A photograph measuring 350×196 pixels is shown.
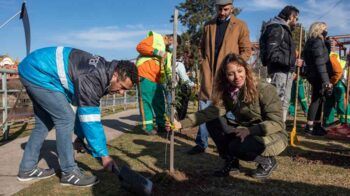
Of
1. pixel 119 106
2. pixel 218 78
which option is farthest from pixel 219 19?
pixel 119 106

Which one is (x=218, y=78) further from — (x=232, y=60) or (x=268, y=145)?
(x=268, y=145)

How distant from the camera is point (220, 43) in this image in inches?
190

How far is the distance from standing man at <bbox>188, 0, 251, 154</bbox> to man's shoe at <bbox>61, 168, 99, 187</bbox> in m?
1.76

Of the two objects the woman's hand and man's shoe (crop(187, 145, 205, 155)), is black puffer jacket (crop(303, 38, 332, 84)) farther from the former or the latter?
the woman's hand

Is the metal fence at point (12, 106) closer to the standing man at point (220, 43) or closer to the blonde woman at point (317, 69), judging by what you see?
the standing man at point (220, 43)

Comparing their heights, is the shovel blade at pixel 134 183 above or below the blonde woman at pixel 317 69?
below

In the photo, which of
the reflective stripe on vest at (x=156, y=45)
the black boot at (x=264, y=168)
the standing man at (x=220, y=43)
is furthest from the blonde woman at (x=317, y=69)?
the black boot at (x=264, y=168)

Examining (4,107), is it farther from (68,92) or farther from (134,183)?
(134,183)

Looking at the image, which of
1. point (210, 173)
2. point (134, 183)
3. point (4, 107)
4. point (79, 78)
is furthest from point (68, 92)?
point (4, 107)

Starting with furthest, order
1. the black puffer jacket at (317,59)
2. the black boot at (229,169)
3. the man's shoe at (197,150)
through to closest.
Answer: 1. the black puffer jacket at (317,59)
2. the man's shoe at (197,150)
3. the black boot at (229,169)

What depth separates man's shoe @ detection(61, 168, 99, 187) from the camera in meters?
3.66

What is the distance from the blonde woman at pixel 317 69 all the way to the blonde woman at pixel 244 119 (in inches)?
123

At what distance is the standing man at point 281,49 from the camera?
209 inches

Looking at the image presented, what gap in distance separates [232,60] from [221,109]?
1.96 feet
